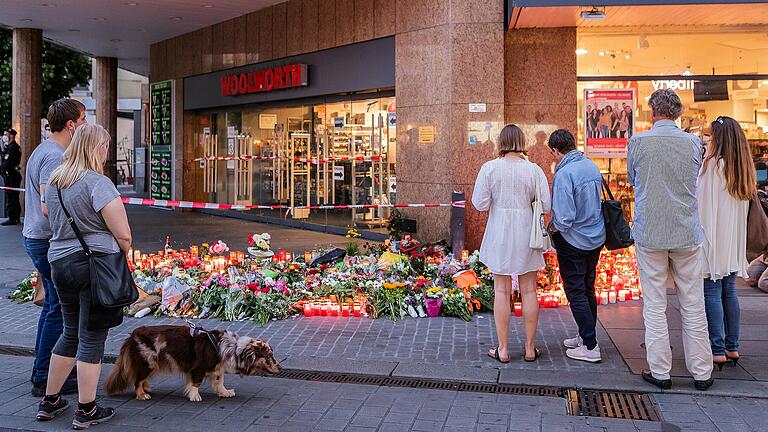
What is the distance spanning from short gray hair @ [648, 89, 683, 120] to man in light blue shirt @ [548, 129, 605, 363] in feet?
2.48

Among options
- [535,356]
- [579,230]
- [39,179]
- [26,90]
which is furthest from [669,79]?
[26,90]

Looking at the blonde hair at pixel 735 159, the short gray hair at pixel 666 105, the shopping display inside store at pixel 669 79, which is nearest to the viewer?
the short gray hair at pixel 666 105

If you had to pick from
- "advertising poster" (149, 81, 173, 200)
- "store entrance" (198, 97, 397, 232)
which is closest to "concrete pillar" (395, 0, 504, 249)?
"store entrance" (198, 97, 397, 232)

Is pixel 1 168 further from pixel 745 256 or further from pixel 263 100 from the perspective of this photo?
pixel 745 256

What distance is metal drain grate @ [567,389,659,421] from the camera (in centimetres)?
528

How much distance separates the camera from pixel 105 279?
16.1 ft

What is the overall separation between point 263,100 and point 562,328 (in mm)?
11173

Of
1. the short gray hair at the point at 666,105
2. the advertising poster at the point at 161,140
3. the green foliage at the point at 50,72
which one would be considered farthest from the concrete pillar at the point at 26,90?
the short gray hair at the point at 666,105

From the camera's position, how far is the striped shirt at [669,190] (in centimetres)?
560

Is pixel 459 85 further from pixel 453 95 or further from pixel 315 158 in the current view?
pixel 315 158

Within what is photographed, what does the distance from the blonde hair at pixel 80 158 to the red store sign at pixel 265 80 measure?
422 inches

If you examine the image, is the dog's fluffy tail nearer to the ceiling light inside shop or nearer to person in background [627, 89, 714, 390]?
person in background [627, 89, 714, 390]

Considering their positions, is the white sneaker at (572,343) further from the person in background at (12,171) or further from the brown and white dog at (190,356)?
the person in background at (12,171)

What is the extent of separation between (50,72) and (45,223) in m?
28.3
